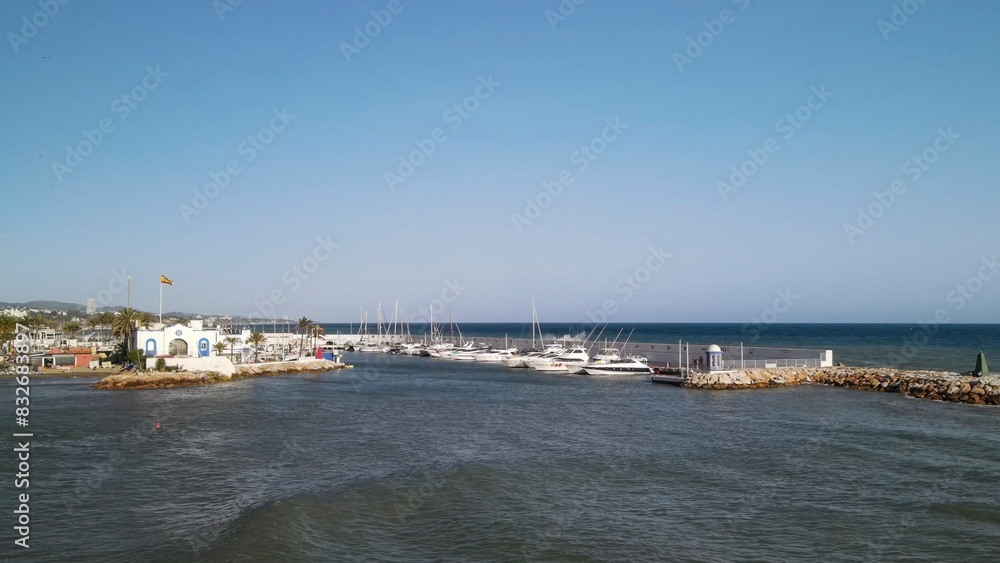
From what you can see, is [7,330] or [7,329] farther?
[7,329]

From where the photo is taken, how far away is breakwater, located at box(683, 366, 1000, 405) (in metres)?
41.6

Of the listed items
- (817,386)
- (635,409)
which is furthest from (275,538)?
(817,386)

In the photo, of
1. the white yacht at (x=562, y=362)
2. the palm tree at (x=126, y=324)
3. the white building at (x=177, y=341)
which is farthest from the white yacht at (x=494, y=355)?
the palm tree at (x=126, y=324)

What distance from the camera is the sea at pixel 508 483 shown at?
619 inches

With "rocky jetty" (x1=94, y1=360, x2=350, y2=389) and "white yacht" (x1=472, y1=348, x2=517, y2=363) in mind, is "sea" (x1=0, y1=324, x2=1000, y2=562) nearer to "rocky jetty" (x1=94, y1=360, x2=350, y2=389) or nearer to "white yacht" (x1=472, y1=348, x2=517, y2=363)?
"rocky jetty" (x1=94, y1=360, x2=350, y2=389)

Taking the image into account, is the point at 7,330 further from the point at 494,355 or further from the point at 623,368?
the point at 623,368

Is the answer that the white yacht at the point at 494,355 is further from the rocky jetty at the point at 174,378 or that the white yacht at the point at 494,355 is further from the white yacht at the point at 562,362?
the rocky jetty at the point at 174,378

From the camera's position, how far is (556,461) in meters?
24.7

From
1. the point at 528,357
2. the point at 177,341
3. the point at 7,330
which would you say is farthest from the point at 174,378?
the point at 528,357

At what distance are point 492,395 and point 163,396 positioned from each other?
79.4ft

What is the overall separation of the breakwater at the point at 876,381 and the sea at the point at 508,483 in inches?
126

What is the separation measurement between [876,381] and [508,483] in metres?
40.3

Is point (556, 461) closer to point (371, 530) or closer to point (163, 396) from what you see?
point (371, 530)

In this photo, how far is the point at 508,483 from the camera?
21359 mm
